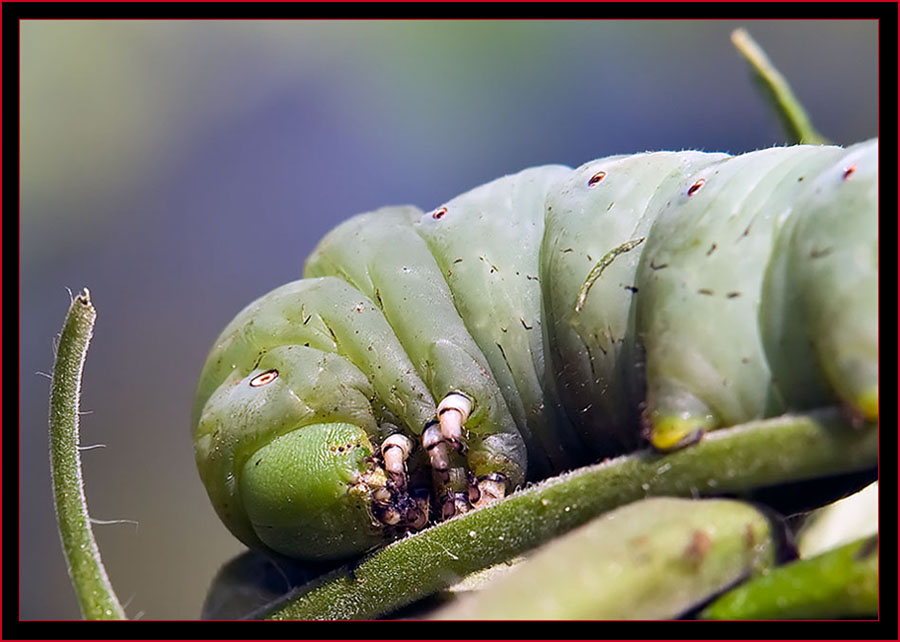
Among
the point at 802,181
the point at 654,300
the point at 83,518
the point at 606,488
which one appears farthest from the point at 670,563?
the point at 83,518

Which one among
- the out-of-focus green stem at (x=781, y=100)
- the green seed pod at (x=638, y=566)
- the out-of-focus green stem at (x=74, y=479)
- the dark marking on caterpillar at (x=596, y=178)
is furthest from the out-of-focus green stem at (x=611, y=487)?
the out-of-focus green stem at (x=781, y=100)

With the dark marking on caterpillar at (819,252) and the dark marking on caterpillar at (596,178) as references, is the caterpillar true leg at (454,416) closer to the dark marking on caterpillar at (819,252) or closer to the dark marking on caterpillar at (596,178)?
the dark marking on caterpillar at (596,178)

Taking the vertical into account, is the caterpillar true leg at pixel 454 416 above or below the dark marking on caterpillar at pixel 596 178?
below

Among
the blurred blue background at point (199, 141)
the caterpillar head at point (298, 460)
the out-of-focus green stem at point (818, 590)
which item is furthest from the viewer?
the blurred blue background at point (199, 141)

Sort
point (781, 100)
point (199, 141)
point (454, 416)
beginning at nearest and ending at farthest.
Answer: point (454, 416) → point (781, 100) → point (199, 141)

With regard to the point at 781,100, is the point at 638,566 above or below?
below

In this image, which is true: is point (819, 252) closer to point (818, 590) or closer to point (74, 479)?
point (818, 590)

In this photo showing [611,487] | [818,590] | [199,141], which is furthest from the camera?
[199,141]

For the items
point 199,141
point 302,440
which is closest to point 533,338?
point 302,440
